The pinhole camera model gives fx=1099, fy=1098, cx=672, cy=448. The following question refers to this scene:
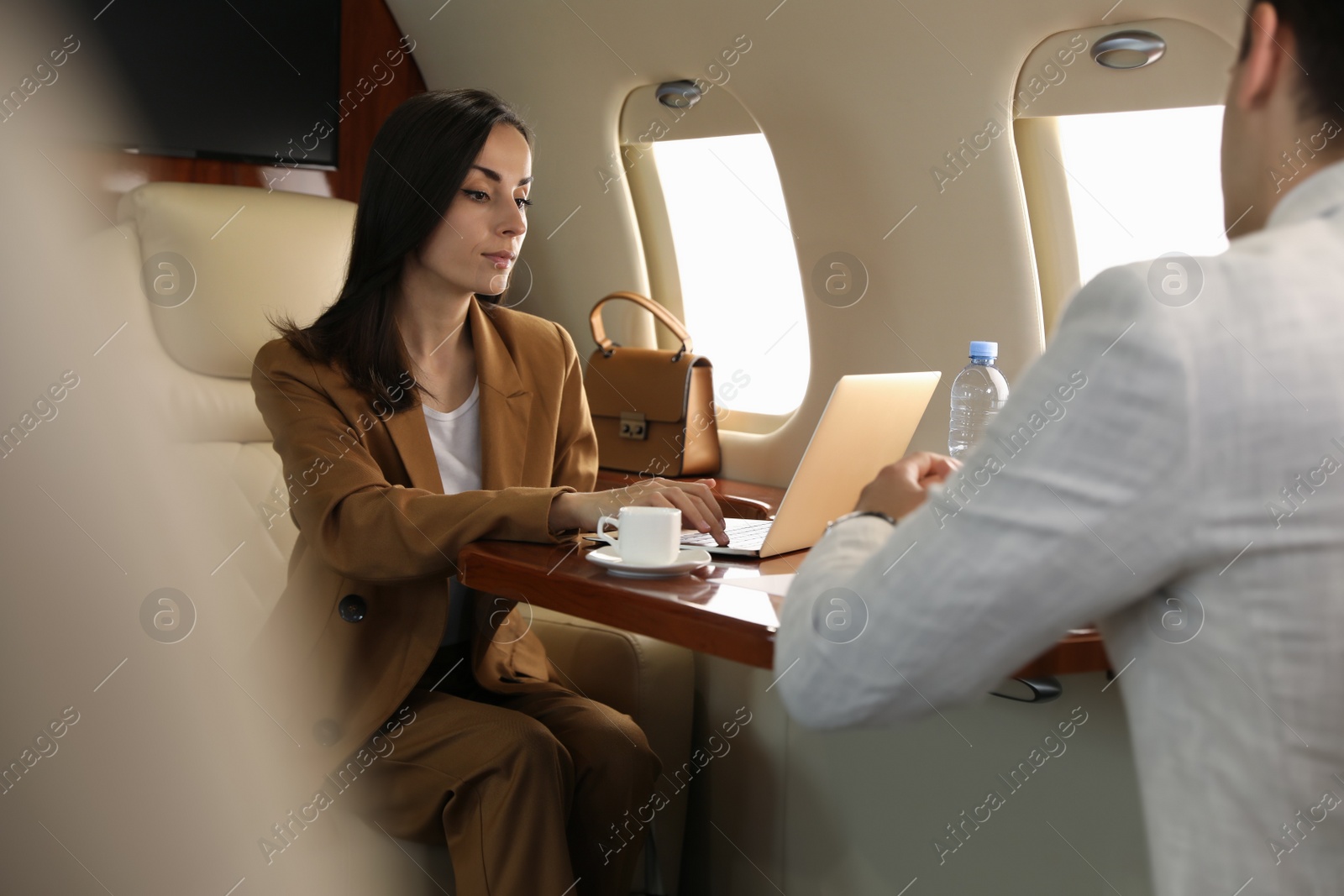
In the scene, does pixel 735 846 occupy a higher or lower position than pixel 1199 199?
lower

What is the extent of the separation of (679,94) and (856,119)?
1.71 ft

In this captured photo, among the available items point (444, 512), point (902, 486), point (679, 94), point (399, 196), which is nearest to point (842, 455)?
point (902, 486)

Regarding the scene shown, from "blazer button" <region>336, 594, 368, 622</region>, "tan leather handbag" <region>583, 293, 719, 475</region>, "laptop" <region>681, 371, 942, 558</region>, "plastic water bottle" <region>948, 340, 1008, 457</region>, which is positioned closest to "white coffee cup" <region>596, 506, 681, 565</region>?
"laptop" <region>681, 371, 942, 558</region>

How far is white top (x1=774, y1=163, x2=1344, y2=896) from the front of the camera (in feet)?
2.04

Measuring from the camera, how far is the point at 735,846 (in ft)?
5.54

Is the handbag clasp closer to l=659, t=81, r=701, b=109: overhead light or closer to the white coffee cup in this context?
l=659, t=81, r=701, b=109: overhead light

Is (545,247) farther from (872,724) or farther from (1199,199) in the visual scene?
(872,724)

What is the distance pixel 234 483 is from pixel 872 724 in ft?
5.61

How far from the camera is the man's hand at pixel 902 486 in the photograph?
0.90 metres

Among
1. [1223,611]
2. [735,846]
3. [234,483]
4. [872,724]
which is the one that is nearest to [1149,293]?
[1223,611]

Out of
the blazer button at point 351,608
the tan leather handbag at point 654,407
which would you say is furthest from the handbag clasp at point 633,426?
the blazer button at point 351,608

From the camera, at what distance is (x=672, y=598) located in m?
1.13

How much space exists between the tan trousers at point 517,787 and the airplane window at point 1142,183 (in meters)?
1.25

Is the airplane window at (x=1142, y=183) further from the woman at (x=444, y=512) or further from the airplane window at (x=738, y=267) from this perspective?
the woman at (x=444, y=512)
